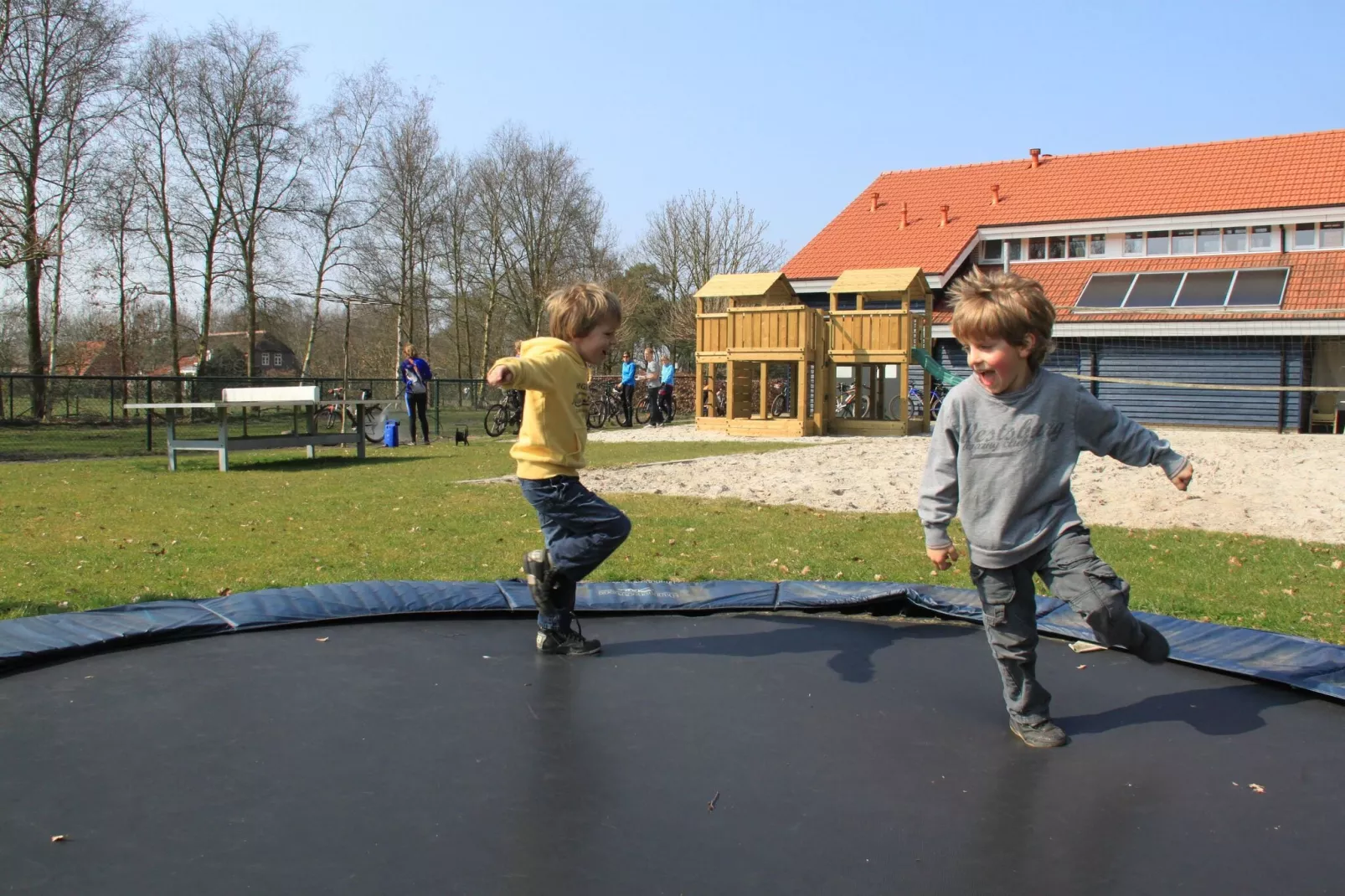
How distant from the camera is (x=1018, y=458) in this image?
2.23 metres

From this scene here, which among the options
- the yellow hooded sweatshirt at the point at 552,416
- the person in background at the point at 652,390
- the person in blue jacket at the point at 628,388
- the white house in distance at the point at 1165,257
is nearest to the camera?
the yellow hooded sweatshirt at the point at 552,416

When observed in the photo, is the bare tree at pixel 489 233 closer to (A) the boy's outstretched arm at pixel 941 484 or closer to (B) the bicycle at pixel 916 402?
(B) the bicycle at pixel 916 402

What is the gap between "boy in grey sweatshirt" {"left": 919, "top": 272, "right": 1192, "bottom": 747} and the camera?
2201 mm

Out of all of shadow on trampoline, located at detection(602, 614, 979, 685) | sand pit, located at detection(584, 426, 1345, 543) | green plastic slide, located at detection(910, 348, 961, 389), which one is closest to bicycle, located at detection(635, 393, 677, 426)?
→ green plastic slide, located at detection(910, 348, 961, 389)

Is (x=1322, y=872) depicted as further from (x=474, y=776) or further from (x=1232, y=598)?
(x=1232, y=598)

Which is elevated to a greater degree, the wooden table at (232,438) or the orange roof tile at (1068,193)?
the orange roof tile at (1068,193)

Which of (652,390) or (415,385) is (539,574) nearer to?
(415,385)

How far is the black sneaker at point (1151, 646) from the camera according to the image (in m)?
2.33

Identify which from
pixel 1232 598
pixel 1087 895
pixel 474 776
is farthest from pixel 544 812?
pixel 1232 598

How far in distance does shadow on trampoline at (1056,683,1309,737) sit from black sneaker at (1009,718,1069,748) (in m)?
0.08

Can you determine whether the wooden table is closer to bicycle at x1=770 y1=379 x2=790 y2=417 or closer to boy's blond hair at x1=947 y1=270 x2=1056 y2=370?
boy's blond hair at x1=947 y1=270 x2=1056 y2=370

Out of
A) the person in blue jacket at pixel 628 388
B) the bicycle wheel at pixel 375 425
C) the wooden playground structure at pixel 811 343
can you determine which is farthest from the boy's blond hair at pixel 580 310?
the person in blue jacket at pixel 628 388

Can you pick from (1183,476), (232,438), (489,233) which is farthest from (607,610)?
(489,233)

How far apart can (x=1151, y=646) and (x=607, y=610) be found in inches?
68.0
